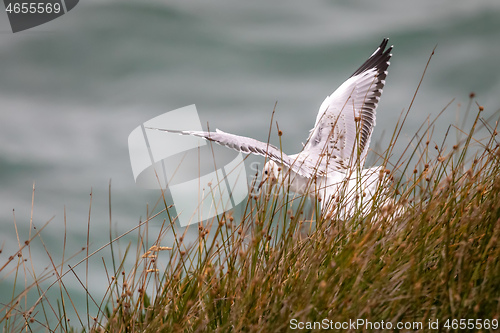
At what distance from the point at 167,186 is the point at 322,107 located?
4.03 meters

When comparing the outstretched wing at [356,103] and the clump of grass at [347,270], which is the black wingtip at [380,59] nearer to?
the outstretched wing at [356,103]

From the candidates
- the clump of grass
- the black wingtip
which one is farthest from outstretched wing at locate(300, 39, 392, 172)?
the clump of grass

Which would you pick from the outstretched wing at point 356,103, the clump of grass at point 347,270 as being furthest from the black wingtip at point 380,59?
the clump of grass at point 347,270

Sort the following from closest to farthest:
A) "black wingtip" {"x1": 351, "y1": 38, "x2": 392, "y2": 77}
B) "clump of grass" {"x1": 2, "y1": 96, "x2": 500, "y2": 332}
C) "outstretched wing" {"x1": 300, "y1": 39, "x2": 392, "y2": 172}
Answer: "clump of grass" {"x1": 2, "y1": 96, "x2": 500, "y2": 332}, "outstretched wing" {"x1": 300, "y1": 39, "x2": 392, "y2": 172}, "black wingtip" {"x1": 351, "y1": 38, "x2": 392, "y2": 77}

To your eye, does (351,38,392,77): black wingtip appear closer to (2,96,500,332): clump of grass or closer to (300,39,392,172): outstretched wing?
(300,39,392,172): outstretched wing

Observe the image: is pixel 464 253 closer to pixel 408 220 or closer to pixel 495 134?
pixel 408 220

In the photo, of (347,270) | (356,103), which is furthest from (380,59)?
(347,270)

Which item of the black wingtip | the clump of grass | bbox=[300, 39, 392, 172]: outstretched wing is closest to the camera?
the clump of grass

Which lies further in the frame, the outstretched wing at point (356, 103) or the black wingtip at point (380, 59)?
the black wingtip at point (380, 59)

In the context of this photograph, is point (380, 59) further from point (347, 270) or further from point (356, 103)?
point (347, 270)

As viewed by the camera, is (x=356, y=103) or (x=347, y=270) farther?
(x=356, y=103)

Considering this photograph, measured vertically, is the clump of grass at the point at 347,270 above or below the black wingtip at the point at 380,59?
below

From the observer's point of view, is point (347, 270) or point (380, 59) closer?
point (347, 270)

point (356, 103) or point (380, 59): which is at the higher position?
point (380, 59)
